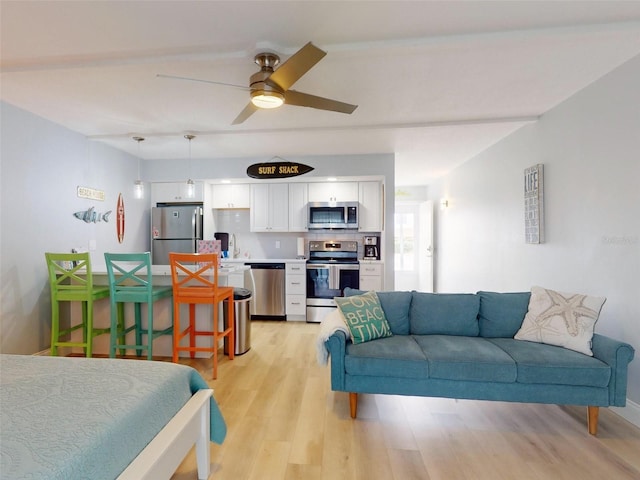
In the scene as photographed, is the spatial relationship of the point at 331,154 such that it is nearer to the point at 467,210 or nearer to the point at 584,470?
the point at 467,210

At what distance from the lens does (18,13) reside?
173cm

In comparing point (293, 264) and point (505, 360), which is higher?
point (293, 264)

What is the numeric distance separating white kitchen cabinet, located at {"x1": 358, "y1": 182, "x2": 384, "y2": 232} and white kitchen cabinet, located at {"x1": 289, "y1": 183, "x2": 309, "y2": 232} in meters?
0.87

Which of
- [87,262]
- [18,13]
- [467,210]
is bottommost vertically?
[87,262]

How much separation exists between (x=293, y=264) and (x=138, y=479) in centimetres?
368

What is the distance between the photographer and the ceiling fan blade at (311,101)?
6.68ft

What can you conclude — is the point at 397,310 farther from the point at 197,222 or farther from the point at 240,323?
the point at 197,222

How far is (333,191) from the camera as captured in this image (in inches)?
195

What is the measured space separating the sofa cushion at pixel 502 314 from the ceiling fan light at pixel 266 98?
7.50ft

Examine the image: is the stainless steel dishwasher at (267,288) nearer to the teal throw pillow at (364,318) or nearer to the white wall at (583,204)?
the teal throw pillow at (364,318)

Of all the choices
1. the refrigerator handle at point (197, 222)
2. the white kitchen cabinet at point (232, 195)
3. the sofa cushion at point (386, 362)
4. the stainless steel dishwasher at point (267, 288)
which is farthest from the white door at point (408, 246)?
the sofa cushion at point (386, 362)

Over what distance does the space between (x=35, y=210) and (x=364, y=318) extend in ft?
11.5

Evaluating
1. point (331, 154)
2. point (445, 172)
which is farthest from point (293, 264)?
point (445, 172)

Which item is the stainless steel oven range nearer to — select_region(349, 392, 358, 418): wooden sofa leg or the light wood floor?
the light wood floor
